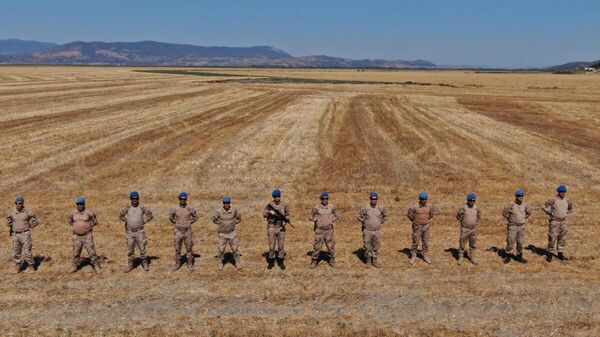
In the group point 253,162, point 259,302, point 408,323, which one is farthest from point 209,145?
point 408,323

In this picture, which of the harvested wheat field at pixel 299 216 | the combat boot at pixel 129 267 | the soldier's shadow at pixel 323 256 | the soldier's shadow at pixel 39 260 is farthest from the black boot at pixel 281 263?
the soldier's shadow at pixel 39 260

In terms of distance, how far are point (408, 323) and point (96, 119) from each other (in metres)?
37.3

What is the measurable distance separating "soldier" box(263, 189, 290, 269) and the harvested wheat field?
19.0 inches

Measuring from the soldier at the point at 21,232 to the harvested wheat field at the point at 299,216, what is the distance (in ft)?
1.58

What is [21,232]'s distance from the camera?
12406 mm

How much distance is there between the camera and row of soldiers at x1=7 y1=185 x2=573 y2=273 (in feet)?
40.6

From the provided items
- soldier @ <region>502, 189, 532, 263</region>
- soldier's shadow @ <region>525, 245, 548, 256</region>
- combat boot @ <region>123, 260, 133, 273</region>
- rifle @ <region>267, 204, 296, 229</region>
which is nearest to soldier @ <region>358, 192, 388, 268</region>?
rifle @ <region>267, 204, 296, 229</region>

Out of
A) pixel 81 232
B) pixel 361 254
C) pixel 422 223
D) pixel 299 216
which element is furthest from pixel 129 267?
pixel 422 223

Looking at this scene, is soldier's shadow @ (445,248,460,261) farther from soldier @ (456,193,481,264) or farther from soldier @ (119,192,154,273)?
soldier @ (119,192,154,273)

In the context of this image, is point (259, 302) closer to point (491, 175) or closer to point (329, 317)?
point (329, 317)

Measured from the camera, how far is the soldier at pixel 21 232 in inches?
485

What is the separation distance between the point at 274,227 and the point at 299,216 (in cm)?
521

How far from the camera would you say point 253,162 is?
2616 cm

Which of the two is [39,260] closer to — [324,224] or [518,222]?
[324,224]
